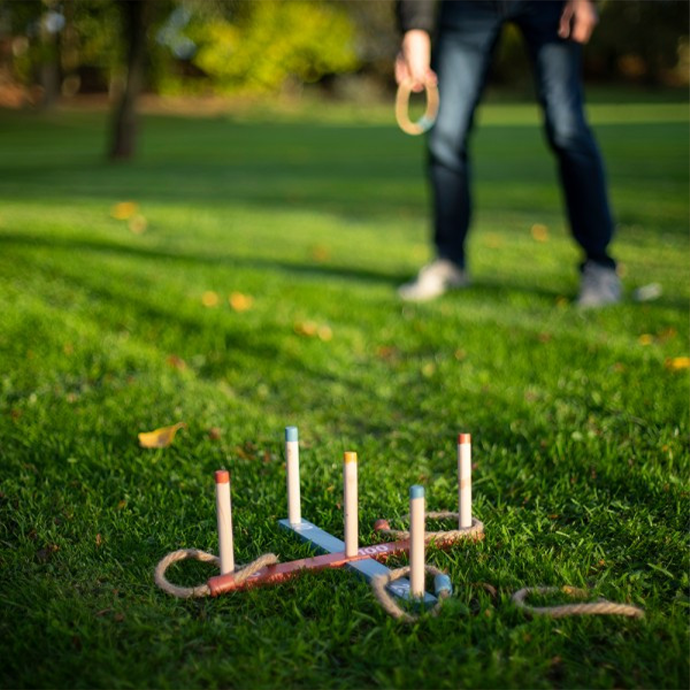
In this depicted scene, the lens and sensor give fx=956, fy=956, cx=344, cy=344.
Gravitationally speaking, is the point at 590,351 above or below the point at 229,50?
below

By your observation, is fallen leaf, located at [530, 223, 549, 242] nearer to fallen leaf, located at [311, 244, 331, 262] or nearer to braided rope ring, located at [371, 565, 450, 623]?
fallen leaf, located at [311, 244, 331, 262]

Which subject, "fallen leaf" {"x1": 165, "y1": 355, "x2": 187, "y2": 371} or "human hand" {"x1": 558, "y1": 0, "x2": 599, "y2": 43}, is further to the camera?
"human hand" {"x1": 558, "y1": 0, "x2": 599, "y2": 43}

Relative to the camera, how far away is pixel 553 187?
12.0 meters

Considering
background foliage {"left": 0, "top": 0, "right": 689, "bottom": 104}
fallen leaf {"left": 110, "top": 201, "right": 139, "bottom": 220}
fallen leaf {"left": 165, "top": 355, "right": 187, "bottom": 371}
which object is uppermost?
background foliage {"left": 0, "top": 0, "right": 689, "bottom": 104}

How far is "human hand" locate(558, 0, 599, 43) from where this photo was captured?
16.7ft

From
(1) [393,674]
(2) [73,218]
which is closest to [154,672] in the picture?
(1) [393,674]

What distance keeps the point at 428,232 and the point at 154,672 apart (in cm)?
699

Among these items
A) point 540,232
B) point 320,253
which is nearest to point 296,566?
point 320,253

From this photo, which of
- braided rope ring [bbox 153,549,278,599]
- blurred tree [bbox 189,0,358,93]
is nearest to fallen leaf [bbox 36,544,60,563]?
braided rope ring [bbox 153,549,278,599]

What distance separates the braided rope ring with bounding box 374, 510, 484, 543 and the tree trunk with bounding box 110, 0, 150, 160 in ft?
56.2

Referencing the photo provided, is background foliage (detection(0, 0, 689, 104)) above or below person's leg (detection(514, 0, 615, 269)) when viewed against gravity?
above

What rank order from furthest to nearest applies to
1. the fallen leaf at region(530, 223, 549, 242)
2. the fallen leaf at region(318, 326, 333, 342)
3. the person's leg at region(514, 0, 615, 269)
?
the fallen leaf at region(530, 223, 549, 242), the person's leg at region(514, 0, 615, 269), the fallen leaf at region(318, 326, 333, 342)

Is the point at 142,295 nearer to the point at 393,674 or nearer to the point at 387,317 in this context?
the point at 387,317

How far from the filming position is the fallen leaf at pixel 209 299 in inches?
210
